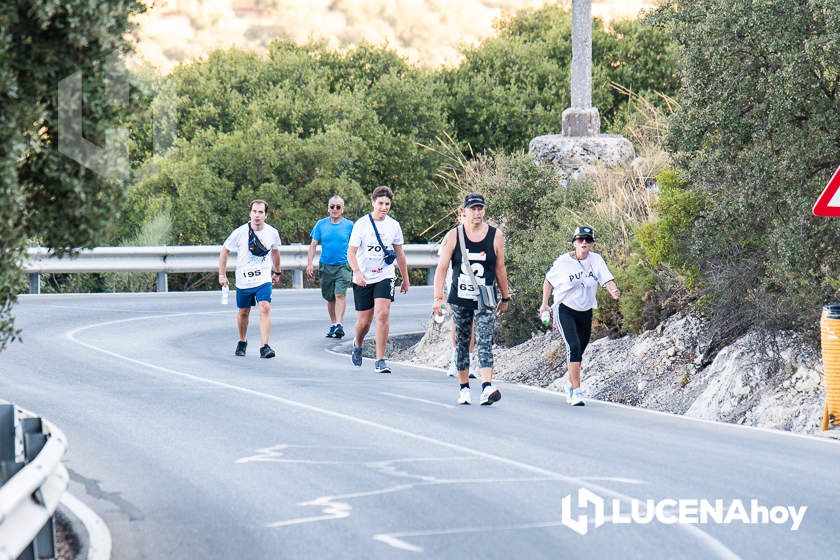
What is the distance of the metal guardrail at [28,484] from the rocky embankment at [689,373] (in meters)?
8.30

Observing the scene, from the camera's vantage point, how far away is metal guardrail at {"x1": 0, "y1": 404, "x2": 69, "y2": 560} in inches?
248

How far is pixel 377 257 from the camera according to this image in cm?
1694

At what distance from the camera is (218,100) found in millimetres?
39594

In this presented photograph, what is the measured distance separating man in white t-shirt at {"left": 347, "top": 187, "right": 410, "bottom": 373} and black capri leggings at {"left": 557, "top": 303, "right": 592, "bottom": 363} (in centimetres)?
275

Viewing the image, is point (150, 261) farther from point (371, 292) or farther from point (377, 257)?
point (377, 257)

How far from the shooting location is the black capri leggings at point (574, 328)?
1454 centimetres

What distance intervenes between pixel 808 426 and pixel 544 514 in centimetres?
603

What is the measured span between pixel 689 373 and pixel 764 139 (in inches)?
132

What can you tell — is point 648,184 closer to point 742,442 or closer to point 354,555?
point 742,442

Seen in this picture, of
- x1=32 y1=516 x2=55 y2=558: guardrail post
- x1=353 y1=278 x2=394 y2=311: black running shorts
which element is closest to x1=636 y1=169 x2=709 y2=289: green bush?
x1=353 y1=278 x2=394 y2=311: black running shorts

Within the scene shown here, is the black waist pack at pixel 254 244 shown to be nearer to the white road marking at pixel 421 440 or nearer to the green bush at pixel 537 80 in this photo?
the white road marking at pixel 421 440

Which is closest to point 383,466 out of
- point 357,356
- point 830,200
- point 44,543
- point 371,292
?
point 44,543

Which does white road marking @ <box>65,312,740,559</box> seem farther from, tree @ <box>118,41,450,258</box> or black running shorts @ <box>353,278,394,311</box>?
tree @ <box>118,41,450,258</box>

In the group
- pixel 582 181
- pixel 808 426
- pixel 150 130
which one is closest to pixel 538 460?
pixel 808 426
